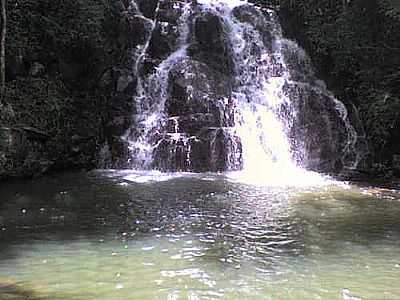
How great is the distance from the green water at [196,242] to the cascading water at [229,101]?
3.06 m

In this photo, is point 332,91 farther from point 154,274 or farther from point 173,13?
point 154,274

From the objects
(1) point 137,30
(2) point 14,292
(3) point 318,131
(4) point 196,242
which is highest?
(1) point 137,30

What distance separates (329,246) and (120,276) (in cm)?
327

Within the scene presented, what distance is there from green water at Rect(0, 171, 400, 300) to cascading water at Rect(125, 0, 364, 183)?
306 cm

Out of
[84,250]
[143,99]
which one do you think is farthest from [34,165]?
[84,250]

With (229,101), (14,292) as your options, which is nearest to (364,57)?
(229,101)

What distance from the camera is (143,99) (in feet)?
55.6

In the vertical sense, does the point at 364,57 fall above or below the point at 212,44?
below

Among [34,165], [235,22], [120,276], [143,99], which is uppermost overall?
[235,22]

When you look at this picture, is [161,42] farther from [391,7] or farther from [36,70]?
[391,7]

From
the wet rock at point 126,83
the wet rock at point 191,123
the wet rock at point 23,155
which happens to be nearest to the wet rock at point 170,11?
the wet rock at point 126,83

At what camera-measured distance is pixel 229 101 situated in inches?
662

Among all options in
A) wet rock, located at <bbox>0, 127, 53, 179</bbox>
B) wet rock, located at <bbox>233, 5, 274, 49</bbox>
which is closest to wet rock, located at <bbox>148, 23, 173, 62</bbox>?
wet rock, located at <bbox>233, 5, 274, 49</bbox>

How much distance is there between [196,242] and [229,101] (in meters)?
9.35
